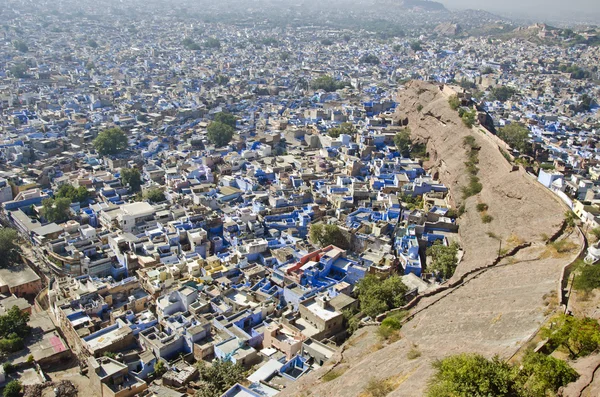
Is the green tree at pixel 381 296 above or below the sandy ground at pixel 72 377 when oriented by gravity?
above

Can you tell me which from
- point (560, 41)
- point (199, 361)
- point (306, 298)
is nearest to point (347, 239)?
point (306, 298)

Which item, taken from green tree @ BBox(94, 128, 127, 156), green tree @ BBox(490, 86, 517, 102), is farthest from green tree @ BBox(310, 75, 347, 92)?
green tree @ BBox(94, 128, 127, 156)

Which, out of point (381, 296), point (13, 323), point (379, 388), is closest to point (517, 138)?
point (381, 296)

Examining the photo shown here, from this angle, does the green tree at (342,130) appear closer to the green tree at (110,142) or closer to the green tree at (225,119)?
the green tree at (225,119)

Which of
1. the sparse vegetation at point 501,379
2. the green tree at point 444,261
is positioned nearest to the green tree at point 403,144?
the green tree at point 444,261

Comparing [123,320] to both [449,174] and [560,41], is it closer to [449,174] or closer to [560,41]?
[449,174]

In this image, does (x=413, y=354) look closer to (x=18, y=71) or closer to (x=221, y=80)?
(x=221, y=80)

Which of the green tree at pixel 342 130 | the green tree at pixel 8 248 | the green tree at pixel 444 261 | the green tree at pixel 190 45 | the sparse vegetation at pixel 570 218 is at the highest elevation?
the green tree at pixel 190 45

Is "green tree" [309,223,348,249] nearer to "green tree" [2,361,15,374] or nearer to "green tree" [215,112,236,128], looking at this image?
"green tree" [2,361,15,374]
